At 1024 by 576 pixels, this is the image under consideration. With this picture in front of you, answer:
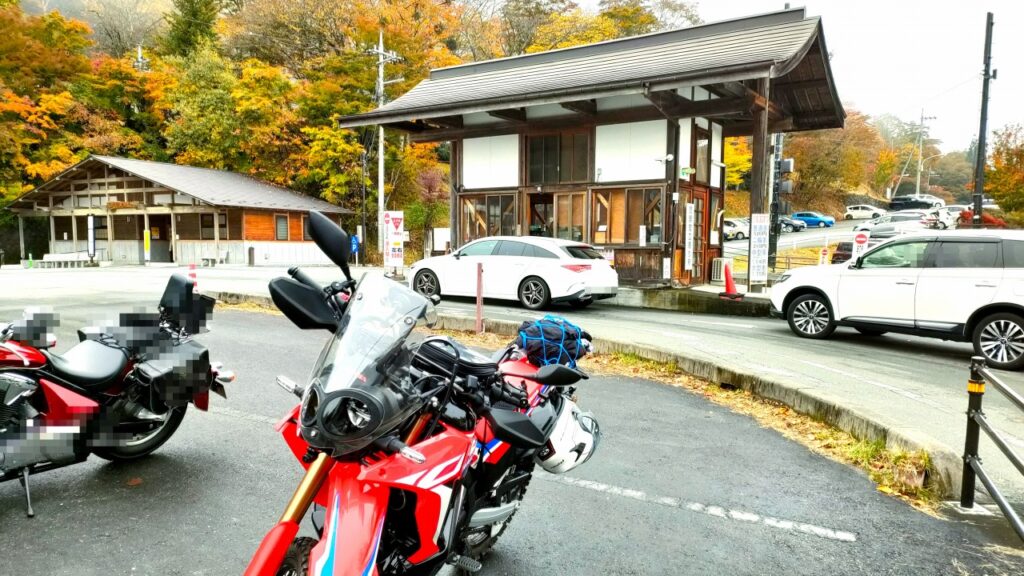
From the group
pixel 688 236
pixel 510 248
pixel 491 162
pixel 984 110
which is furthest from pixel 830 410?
pixel 984 110

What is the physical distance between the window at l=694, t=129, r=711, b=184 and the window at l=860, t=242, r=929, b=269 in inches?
317

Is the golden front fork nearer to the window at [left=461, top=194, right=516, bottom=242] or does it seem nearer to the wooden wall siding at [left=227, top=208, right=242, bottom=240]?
the window at [left=461, top=194, right=516, bottom=242]

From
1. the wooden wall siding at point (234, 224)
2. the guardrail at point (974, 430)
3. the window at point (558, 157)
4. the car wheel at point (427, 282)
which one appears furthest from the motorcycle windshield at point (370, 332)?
the wooden wall siding at point (234, 224)

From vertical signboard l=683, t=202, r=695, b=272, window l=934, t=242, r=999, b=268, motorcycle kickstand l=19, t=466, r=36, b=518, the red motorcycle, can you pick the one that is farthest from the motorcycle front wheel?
vertical signboard l=683, t=202, r=695, b=272

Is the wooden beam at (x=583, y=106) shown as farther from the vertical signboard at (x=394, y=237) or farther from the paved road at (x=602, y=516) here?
the paved road at (x=602, y=516)

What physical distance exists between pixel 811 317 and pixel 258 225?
2897 centimetres

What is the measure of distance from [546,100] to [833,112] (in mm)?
9424

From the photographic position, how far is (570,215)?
692 inches

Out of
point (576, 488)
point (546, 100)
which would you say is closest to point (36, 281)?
point (546, 100)

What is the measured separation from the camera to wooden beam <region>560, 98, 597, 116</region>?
1633cm

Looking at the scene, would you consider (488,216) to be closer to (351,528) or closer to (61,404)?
(61,404)

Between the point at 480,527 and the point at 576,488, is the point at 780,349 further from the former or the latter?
the point at 480,527

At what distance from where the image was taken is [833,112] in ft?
60.3

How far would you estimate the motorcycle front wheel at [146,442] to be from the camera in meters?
3.88
